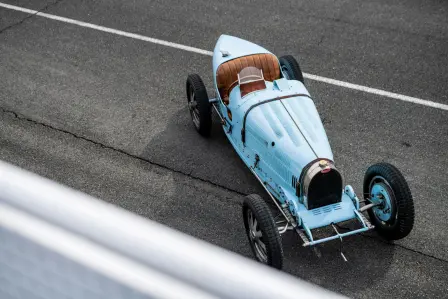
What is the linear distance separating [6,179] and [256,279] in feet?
1.68

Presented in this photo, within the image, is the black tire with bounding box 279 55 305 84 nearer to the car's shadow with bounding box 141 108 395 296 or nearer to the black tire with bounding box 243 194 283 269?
the car's shadow with bounding box 141 108 395 296

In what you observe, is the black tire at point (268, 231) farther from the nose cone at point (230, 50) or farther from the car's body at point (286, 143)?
the nose cone at point (230, 50)

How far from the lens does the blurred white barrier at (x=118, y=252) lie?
97 centimetres

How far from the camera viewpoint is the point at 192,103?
775 centimetres

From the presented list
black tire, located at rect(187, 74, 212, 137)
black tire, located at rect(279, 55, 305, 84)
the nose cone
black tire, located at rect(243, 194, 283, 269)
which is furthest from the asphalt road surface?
the nose cone

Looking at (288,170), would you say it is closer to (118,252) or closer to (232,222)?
(232,222)

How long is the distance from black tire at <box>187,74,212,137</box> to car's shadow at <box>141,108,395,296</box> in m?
0.23

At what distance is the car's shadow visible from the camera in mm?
5918

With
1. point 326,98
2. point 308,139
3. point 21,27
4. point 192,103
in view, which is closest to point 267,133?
point 308,139

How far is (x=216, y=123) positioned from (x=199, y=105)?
0.78 metres

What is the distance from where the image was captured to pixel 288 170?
606 centimetres

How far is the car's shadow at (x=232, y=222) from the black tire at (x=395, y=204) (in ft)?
0.88

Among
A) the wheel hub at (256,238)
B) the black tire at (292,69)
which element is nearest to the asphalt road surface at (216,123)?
the wheel hub at (256,238)

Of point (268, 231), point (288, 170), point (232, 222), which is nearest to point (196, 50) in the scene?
point (232, 222)
